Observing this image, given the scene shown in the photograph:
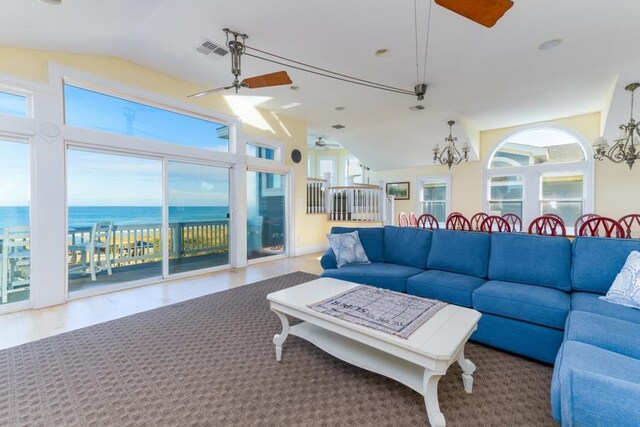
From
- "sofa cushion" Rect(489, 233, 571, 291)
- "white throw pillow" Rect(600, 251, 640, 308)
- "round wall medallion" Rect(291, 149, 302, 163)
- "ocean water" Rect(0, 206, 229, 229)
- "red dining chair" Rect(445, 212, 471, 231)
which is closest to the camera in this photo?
"white throw pillow" Rect(600, 251, 640, 308)

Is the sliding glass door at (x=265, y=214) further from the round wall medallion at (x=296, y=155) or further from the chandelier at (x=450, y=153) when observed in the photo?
the chandelier at (x=450, y=153)

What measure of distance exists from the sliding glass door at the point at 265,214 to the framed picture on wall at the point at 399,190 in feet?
12.3

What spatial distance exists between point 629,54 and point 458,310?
4.27 metres

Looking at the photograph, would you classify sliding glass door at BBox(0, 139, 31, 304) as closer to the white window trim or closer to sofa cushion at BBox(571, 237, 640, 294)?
sofa cushion at BBox(571, 237, 640, 294)

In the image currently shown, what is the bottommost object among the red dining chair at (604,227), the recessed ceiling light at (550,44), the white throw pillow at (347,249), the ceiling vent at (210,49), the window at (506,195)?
the white throw pillow at (347,249)

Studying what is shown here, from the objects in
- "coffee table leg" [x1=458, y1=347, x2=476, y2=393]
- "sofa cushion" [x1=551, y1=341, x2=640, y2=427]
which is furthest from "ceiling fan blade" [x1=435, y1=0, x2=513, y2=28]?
"coffee table leg" [x1=458, y1=347, x2=476, y2=393]

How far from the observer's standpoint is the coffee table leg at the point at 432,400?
4.97 ft

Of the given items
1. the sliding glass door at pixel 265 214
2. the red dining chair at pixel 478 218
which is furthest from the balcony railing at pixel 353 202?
the red dining chair at pixel 478 218

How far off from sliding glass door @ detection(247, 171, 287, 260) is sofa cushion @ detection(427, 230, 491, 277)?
3.73m

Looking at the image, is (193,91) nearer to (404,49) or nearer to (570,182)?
(404,49)

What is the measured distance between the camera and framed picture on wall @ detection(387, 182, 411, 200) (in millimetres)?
8523

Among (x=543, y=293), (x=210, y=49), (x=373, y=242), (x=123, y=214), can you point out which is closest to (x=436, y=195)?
(x=373, y=242)

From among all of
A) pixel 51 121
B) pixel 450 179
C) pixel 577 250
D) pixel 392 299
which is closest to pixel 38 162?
pixel 51 121

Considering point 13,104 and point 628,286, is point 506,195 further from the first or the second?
point 13,104
